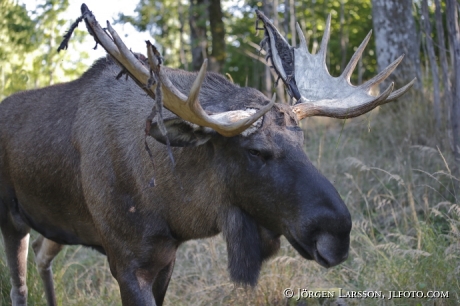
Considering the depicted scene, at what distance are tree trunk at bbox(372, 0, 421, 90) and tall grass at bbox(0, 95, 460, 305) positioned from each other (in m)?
1.05

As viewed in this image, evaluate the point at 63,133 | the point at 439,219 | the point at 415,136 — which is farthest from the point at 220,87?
the point at 415,136

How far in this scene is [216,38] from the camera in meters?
15.1

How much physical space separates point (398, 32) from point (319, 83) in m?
5.41

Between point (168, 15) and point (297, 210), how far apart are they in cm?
1792

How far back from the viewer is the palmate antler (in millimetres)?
3979

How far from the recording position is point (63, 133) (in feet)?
14.6

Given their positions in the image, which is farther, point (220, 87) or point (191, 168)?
point (220, 87)

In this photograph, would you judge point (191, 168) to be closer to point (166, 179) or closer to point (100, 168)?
point (166, 179)

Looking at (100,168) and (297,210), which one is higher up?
(100,168)

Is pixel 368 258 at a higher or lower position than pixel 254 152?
lower

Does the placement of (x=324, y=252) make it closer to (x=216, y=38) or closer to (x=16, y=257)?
(x=16, y=257)

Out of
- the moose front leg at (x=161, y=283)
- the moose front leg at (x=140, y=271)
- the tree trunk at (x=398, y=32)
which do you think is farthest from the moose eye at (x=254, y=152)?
the tree trunk at (x=398, y=32)

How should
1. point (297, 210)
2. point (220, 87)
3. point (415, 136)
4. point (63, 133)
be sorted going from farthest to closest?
point (415, 136) < point (63, 133) < point (220, 87) < point (297, 210)
